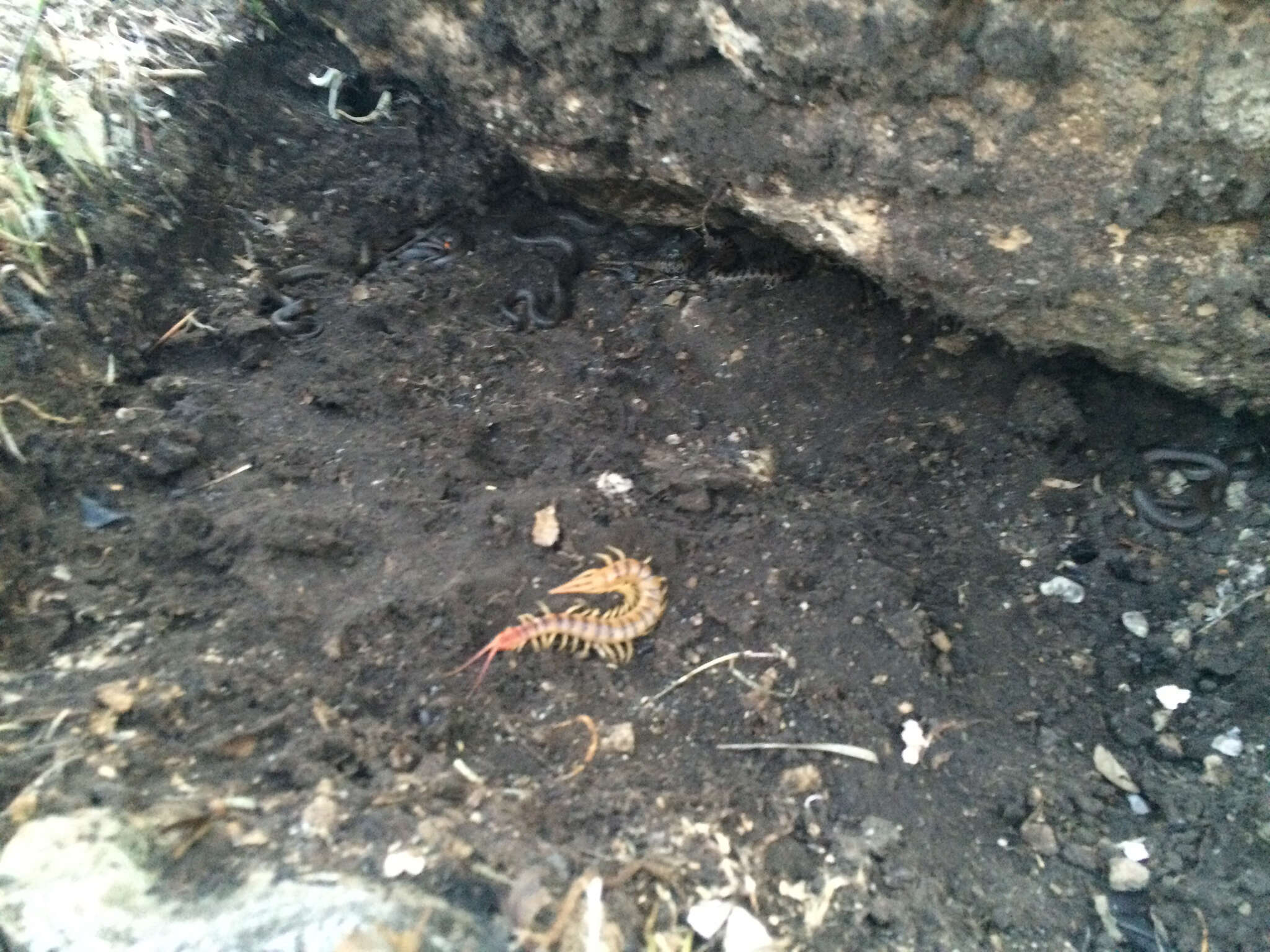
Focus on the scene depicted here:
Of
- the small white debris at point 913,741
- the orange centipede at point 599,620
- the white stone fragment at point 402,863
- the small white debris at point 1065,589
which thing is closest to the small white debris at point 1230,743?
the small white debris at point 1065,589

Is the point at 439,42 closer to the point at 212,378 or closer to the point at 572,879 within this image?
the point at 212,378

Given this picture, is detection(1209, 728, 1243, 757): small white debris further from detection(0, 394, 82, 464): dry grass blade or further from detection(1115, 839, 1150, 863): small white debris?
detection(0, 394, 82, 464): dry grass blade

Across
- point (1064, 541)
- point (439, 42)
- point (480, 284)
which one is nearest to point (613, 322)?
point (480, 284)

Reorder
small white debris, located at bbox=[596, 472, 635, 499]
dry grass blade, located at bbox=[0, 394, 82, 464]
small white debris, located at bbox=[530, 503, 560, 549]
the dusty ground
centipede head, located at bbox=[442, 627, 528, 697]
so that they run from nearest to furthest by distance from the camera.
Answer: the dusty ground
centipede head, located at bbox=[442, 627, 528, 697]
dry grass blade, located at bbox=[0, 394, 82, 464]
small white debris, located at bbox=[530, 503, 560, 549]
small white debris, located at bbox=[596, 472, 635, 499]

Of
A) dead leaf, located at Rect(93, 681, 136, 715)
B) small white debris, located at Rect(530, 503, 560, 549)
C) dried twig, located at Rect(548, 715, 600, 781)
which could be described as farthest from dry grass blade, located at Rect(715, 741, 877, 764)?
dead leaf, located at Rect(93, 681, 136, 715)

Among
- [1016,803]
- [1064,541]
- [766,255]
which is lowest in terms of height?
[1016,803]

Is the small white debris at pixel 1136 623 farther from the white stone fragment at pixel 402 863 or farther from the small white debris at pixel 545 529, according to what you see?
the white stone fragment at pixel 402 863
